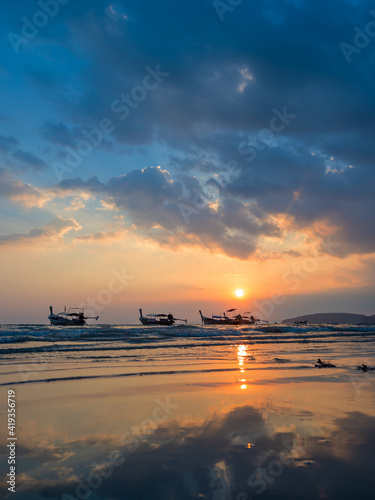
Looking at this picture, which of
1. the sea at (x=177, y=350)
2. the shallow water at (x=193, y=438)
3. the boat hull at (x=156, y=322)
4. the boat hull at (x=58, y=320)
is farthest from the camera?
the boat hull at (x=156, y=322)

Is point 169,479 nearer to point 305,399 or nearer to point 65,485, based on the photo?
point 65,485

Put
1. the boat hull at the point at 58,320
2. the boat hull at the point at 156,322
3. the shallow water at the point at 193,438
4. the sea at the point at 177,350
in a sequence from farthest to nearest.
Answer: the boat hull at the point at 156,322, the boat hull at the point at 58,320, the sea at the point at 177,350, the shallow water at the point at 193,438

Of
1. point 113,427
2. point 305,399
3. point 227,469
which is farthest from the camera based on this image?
point 305,399

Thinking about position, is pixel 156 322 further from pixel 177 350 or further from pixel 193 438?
pixel 193 438

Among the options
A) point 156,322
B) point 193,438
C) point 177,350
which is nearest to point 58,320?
point 156,322

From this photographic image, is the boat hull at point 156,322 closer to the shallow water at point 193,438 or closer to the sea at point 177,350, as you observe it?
the sea at point 177,350

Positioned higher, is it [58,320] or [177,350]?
[177,350]

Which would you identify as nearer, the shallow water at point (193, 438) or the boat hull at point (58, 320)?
the shallow water at point (193, 438)

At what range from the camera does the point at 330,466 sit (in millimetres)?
4152

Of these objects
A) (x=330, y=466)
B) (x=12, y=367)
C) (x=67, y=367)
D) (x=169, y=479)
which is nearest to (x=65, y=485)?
(x=169, y=479)

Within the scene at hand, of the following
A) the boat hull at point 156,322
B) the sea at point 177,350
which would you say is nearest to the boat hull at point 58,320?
the boat hull at point 156,322

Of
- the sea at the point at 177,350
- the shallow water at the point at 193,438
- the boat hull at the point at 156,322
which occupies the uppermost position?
the shallow water at the point at 193,438

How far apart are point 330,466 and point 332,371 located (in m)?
8.71

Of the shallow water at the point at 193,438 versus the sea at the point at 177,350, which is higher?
the shallow water at the point at 193,438
